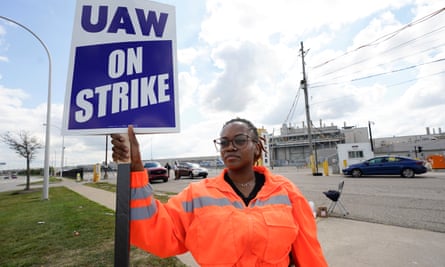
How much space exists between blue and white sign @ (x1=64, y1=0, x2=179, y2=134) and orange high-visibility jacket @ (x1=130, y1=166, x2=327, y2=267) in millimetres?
375

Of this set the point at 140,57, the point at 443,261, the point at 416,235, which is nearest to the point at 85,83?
the point at 140,57

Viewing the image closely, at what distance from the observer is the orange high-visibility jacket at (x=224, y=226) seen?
1.19 metres

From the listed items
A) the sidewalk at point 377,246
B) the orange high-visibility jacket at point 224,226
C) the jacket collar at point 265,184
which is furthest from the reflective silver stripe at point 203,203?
the sidewalk at point 377,246

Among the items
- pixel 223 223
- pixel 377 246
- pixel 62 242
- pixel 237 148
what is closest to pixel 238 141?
pixel 237 148

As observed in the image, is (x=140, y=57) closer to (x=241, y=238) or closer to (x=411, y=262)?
(x=241, y=238)

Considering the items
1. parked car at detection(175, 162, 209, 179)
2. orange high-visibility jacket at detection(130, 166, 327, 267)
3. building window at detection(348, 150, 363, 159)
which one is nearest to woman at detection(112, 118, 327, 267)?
orange high-visibility jacket at detection(130, 166, 327, 267)

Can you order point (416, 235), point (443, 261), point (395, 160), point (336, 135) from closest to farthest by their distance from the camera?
point (443, 261) < point (416, 235) < point (395, 160) < point (336, 135)

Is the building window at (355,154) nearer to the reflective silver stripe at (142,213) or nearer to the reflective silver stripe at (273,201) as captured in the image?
the reflective silver stripe at (273,201)

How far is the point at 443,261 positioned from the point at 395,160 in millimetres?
13042

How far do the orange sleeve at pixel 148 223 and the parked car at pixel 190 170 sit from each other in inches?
651

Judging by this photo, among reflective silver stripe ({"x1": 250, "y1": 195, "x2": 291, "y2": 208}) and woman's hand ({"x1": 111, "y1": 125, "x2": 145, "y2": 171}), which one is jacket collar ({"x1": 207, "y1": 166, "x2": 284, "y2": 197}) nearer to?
reflective silver stripe ({"x1": 250, "y1": 195, "x2": 291, "y2": 208})

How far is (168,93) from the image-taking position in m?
A: 1.40

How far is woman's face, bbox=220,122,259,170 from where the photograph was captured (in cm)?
163

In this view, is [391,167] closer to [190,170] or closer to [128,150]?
[190,170]
